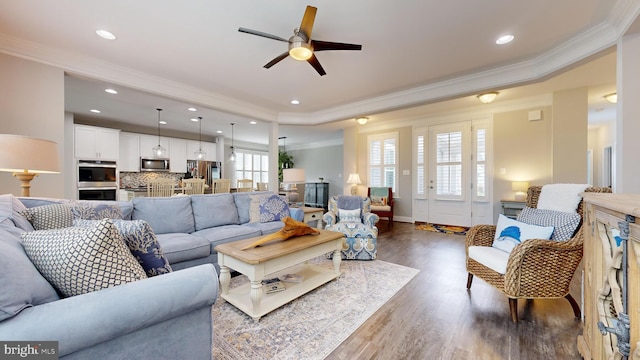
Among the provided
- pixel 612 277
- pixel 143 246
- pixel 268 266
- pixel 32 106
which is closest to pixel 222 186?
pixel 32 106

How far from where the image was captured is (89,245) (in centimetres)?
89

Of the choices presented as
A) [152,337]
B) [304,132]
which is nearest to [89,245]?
[152,337]

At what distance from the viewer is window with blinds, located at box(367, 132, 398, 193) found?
605 centimetres

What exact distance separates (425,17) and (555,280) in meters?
2.41

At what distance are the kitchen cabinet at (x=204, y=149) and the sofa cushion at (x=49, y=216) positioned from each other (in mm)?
5630

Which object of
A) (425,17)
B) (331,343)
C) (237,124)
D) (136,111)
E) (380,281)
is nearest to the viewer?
(331,343)

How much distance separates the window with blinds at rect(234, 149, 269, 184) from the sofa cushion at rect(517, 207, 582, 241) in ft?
25.5

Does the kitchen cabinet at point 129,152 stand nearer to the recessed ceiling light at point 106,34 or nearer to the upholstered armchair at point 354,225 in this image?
the recessed ceiling light at point 106,34

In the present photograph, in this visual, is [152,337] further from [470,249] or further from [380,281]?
[470,249]

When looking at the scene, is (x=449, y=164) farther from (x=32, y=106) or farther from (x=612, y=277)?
(x=32, y=106)

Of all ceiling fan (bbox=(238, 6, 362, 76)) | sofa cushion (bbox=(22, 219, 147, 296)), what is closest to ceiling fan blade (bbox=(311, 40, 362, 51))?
ceiling fan (bbox=(238, 6, 362, 76))

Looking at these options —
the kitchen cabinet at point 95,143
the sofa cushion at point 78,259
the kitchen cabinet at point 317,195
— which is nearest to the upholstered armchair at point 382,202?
the kitchen cabinet at point 317,195

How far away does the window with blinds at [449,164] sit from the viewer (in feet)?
16.9

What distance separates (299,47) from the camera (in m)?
2.12
